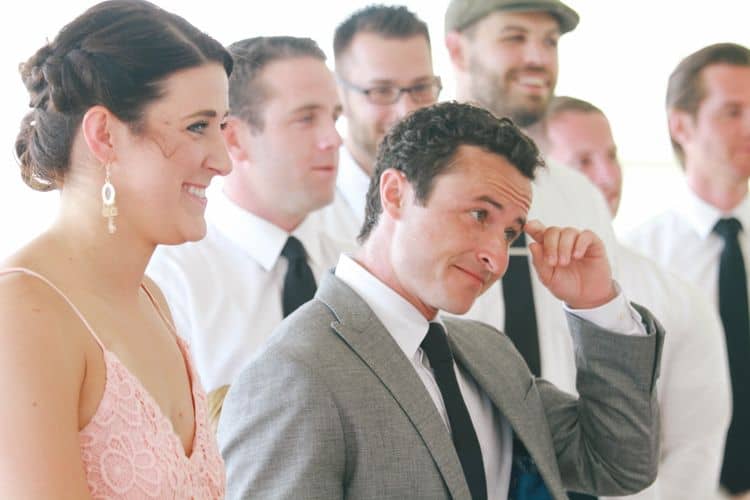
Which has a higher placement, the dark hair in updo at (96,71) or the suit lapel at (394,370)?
the dark hair in updo at (96,71)

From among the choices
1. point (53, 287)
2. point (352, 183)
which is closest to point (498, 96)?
point (352, 183)

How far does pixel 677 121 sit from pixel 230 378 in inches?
70.4

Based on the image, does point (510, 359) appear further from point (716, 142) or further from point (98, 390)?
point (716, 142)

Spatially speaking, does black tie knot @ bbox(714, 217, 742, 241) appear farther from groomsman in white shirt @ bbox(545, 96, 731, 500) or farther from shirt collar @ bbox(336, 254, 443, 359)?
shirt collar @ bbox(336, 254, 443, 359)

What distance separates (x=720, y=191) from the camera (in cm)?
346

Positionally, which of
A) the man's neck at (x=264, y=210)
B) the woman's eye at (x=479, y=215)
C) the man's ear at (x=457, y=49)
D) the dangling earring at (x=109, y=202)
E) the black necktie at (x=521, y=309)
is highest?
the man's ear at (x=457, y=49)

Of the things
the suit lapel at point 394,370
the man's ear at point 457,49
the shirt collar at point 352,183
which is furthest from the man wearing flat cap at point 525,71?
the suit lapel at point 394,370

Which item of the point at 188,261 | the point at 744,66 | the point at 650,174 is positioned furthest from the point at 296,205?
the point at 650,174

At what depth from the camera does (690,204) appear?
3.45 metres

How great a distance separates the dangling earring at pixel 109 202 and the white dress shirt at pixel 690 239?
2.23 m

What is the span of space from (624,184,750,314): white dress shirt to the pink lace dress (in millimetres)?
2212

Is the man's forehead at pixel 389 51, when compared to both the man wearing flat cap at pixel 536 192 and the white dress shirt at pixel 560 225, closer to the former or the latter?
the man wearing flat cap at pixel 536 192

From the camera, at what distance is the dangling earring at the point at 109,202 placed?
1380mm

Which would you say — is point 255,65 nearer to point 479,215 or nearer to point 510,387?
point 479,215
